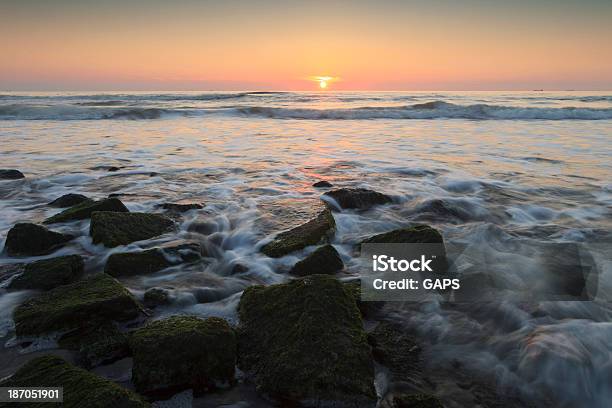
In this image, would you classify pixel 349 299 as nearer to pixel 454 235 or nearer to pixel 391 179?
pixel 454 235

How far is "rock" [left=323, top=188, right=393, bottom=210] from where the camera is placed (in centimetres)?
672

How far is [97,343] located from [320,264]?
2.23 m

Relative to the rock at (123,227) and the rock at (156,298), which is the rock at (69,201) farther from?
the rock at (156,298)

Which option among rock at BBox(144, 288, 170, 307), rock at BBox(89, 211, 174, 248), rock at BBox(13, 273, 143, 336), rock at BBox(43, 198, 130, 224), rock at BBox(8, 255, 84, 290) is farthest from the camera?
rock at BBox(43, 198, 130, 224)

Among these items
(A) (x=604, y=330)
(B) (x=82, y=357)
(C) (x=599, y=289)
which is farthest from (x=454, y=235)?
(B) (x=82, y=357)

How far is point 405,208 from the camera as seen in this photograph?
6836 millimetres

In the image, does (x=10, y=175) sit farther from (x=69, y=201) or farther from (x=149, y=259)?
(x=149, y=259)

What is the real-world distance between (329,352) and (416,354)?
0.88 m

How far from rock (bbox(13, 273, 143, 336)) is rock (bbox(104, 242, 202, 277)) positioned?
74 cm

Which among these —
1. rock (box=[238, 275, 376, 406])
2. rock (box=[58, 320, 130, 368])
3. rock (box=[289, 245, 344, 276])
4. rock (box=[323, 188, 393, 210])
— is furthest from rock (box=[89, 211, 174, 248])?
rock (box=[323, 188, 393, 210])

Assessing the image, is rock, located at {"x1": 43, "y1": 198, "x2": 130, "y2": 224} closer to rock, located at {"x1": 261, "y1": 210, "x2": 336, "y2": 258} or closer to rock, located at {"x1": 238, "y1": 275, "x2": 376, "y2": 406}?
rock, located at {"x1": 261, "y1": 210, "x2": 336, "y2": 258}

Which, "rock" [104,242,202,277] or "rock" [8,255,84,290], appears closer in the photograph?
"rock" [8,255,84,290]

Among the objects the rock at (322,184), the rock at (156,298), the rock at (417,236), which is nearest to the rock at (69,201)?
the rock at (156,298)

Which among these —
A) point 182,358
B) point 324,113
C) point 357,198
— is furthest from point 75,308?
point 324,113
